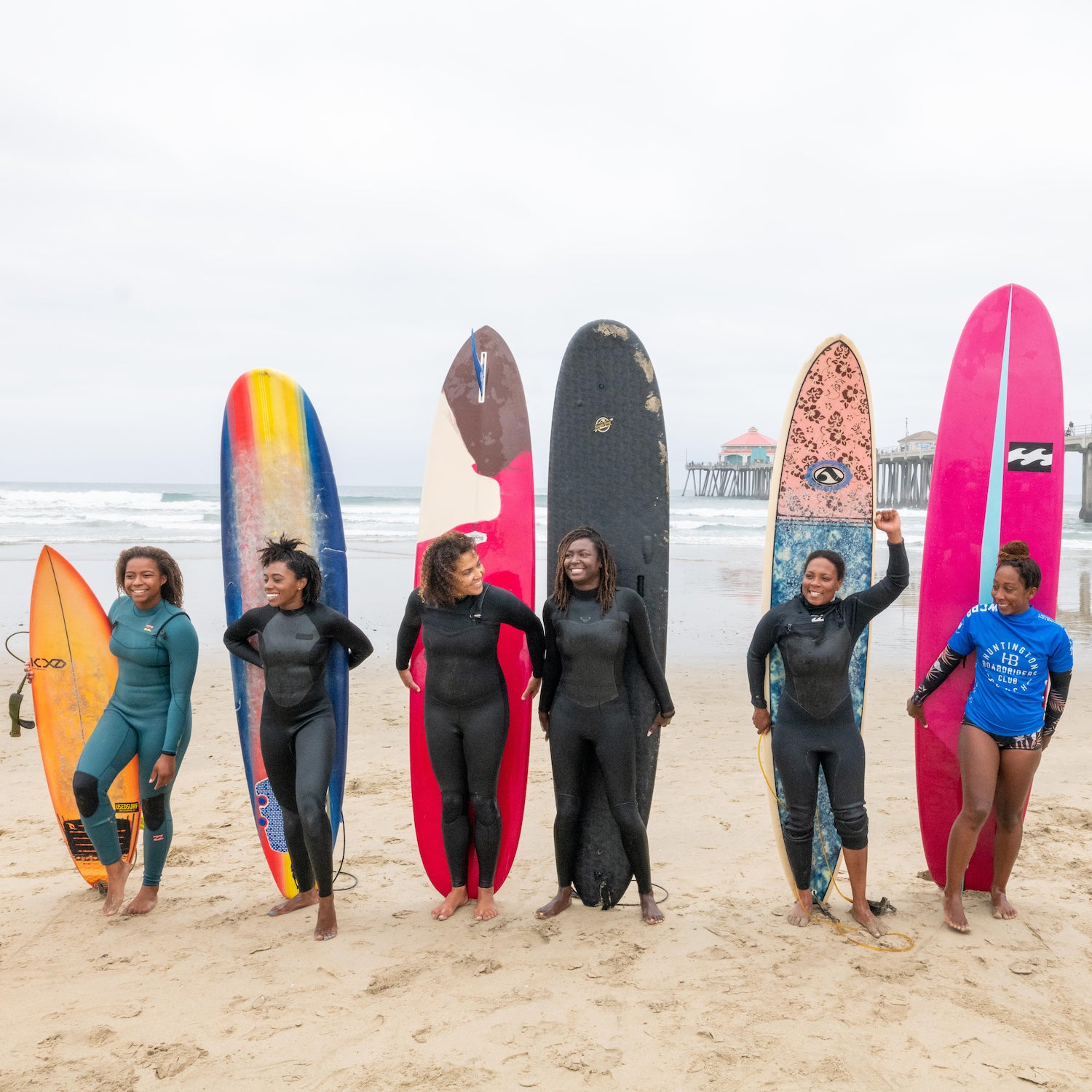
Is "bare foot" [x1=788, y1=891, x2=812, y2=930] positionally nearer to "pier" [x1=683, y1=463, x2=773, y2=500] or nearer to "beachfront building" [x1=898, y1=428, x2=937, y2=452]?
"pier" [x1=683, y1=463, x2=773, y2=500]

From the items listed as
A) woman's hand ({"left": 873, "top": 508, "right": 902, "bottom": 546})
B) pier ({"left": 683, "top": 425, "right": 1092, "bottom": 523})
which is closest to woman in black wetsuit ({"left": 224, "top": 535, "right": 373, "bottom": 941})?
woman's hand ({"left": 873, "top": 508, "right": 902, "bottom": 546})

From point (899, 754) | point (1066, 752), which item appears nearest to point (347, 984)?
point (899, 754)

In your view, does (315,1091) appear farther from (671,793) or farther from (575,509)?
(671,793)

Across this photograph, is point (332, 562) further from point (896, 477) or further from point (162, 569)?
point (896, 477)

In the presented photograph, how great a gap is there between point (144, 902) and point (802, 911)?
7.68ft

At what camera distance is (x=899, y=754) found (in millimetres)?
4848

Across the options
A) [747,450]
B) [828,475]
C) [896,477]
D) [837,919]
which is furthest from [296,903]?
[747,450]

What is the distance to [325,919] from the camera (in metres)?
2.79

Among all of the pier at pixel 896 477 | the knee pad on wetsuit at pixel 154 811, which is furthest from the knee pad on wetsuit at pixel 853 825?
the pier at pixel 896 477

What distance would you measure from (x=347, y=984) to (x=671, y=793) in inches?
85.6

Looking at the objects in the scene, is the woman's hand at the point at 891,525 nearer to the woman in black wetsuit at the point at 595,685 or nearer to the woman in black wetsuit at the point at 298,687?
A: the woman in black wetsuit at the point at 595,685

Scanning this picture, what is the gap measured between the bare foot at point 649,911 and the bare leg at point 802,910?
45 cm

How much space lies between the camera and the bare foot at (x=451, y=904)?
2938mm

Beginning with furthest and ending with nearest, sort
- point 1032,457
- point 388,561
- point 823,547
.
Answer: point 388,561
point 823,547
point 1032,457
